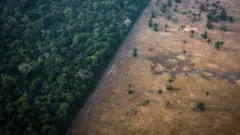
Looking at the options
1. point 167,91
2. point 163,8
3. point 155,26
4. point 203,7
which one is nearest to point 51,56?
point 167,91

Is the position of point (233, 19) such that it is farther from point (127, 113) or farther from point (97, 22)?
point (127, 113)

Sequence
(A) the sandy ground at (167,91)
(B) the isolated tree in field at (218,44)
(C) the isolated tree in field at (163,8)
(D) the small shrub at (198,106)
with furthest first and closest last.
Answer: (C) the isolated tree in field at (163,8) < (B) the isolated tree in field at (218,44) < (D) the small shrub at (198,106) < (A) the sandy ground at (167,91)

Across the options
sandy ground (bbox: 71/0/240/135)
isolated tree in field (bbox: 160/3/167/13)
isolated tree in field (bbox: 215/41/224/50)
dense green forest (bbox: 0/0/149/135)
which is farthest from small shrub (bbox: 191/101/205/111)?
isolated tree in field (bbox: 160/3/167/13)

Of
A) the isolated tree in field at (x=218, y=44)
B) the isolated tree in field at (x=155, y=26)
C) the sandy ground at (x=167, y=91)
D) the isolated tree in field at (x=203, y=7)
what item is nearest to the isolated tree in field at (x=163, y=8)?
the isolated tree in field at (x=155, y=26)

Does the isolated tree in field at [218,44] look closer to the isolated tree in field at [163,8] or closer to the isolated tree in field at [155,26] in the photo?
the isolated tree in field at [155,26]

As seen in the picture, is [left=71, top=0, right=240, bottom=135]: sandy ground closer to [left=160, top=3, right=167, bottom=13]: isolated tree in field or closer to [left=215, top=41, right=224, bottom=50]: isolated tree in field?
[left=215, top=41, right=224, bottom=50]: isolated tree in field
